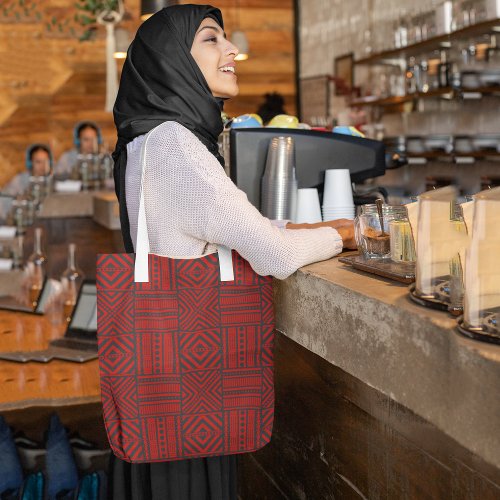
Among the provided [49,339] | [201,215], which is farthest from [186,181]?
[49,339]

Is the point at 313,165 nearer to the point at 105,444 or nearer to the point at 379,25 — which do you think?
the point at 105,444

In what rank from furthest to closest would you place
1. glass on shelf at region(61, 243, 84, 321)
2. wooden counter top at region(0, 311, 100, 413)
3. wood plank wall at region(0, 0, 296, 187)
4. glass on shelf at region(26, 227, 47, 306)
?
wood plank wall at region(0, 0, 296, 187) < glass on shelf at region(26, 227, 47, 306) < glass on shelf at region(61, 243, 84, 321) < wooden counter top at region(0, 311, 100, 413)

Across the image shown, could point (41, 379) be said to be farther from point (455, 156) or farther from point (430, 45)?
point (430, 45)

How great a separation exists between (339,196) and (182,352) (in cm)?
81

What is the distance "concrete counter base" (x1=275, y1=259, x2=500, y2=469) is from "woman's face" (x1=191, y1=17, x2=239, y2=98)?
52 centimetres

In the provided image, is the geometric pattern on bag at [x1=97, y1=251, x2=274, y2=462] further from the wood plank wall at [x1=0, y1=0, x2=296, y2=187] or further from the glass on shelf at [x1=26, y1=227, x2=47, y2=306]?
the wood plank wall at [x1=0, y1=0, x2=296, y2=187]

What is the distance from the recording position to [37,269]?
4422mm

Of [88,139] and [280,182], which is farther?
[88,139]

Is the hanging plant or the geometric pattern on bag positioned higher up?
the hanging plant

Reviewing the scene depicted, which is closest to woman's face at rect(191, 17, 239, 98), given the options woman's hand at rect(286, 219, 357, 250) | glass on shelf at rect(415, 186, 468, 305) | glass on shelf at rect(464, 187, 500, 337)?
woman's hand at rect(286, 219, 357, 250)

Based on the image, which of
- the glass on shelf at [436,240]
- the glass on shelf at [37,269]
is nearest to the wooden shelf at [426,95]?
the glass on shelf at [37,269]

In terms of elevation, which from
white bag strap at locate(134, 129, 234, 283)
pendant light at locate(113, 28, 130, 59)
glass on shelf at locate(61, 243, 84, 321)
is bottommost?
glass on shelf at locate(61, 243, 84, 321)

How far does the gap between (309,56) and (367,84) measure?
163 cm

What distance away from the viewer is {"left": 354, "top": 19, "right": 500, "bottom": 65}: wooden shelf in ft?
16.3
